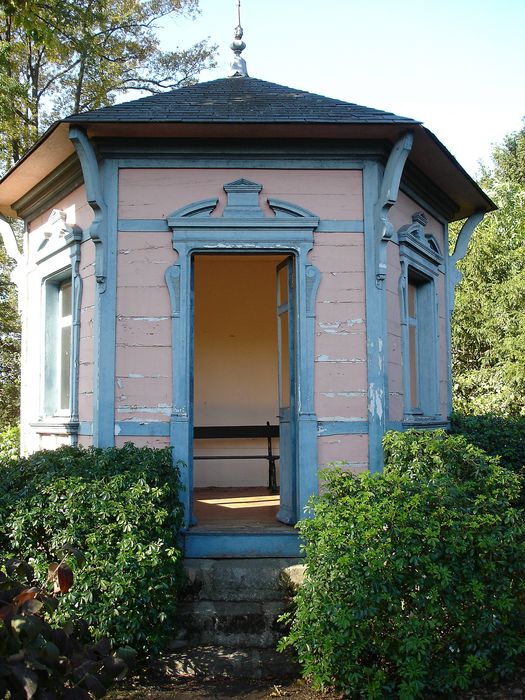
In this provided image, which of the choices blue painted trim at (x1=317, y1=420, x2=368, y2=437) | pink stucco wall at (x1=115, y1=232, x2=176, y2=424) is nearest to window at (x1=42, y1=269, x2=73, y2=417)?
pink stucco wall at (x1=115, y1=232, x2=176, y2=424)

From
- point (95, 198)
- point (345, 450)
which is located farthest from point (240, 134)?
point (345, 450)

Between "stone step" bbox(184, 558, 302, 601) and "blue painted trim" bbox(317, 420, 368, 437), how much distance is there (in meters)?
1.16

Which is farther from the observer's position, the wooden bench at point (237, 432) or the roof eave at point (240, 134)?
the wooden bench at point (237, 432)

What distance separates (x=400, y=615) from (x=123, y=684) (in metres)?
1.89

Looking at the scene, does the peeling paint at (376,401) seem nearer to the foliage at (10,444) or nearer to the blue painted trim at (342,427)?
the blue painted trim at (342,427)

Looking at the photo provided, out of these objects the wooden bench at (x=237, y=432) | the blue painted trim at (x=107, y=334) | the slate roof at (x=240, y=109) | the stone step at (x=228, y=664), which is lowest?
the stone step at (x=228, y=664)

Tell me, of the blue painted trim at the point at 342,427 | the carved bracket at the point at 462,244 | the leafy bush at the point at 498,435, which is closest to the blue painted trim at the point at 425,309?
the carved bracket at the point at 462,244

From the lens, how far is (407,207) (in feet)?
24.3

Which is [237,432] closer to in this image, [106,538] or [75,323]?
[75,323]

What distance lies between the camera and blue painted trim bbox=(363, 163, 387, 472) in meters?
6.27

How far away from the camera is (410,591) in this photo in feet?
14.4

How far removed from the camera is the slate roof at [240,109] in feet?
19.9

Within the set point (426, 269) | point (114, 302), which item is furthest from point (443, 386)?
point (114, 302)

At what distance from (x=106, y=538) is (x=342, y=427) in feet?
7.89
